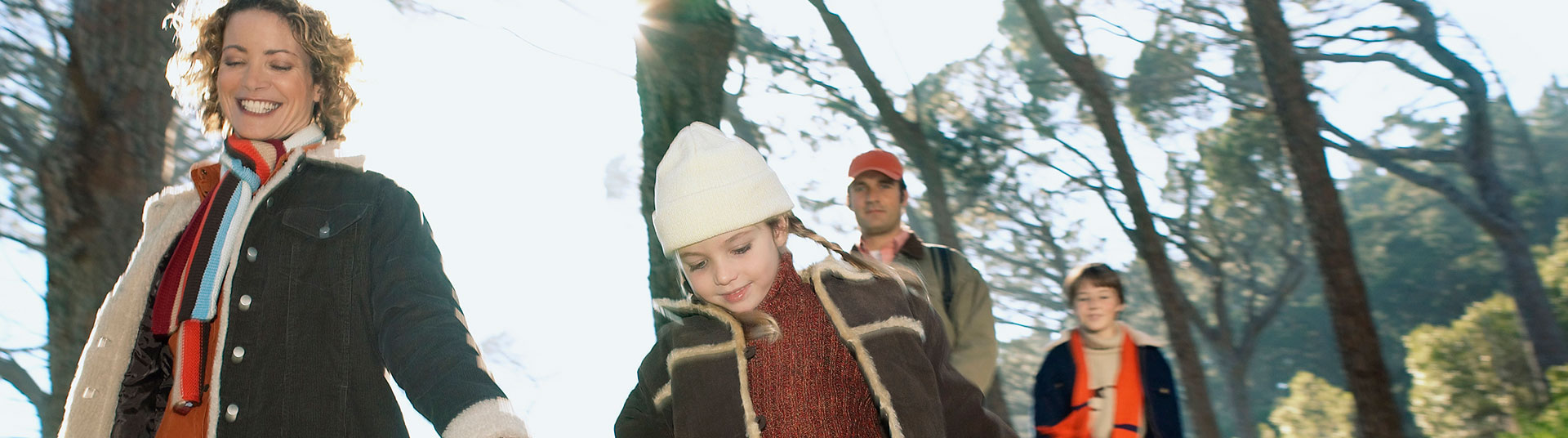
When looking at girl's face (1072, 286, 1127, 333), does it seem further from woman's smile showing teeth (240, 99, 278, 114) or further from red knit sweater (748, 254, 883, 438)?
woman's smile showing teeth (240, 99, 278, 114)

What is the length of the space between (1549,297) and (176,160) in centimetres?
1472

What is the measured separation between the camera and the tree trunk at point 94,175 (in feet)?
Result: 15.9

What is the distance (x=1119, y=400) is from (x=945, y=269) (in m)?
0.73

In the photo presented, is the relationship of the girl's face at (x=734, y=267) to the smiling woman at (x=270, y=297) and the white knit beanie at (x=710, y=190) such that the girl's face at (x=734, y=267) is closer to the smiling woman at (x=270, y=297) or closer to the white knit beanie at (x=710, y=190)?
the white knit beanie at (x=710, y=190)

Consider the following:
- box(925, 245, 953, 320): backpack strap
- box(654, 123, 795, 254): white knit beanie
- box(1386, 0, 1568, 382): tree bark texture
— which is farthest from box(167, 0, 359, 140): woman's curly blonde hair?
box(1386, 0, 1568, 382): tree bark texture

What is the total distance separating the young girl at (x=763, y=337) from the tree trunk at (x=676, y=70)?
9.64 ft

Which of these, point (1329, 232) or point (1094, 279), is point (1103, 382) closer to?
point (1094, 279)

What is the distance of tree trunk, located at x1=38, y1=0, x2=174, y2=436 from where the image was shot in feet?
15.9

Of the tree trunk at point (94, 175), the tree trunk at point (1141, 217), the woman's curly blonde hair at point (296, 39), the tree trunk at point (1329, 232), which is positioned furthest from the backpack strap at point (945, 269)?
the tree trunk at point (1141, 217)

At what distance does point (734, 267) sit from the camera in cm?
228

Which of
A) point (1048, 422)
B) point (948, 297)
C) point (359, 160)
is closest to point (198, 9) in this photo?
point (359, 160)

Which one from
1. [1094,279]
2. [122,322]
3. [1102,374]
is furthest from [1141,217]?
[122,322]

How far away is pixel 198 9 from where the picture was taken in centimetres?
224

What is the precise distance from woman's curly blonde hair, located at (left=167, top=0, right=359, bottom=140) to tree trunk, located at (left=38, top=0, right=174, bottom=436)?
293cm
